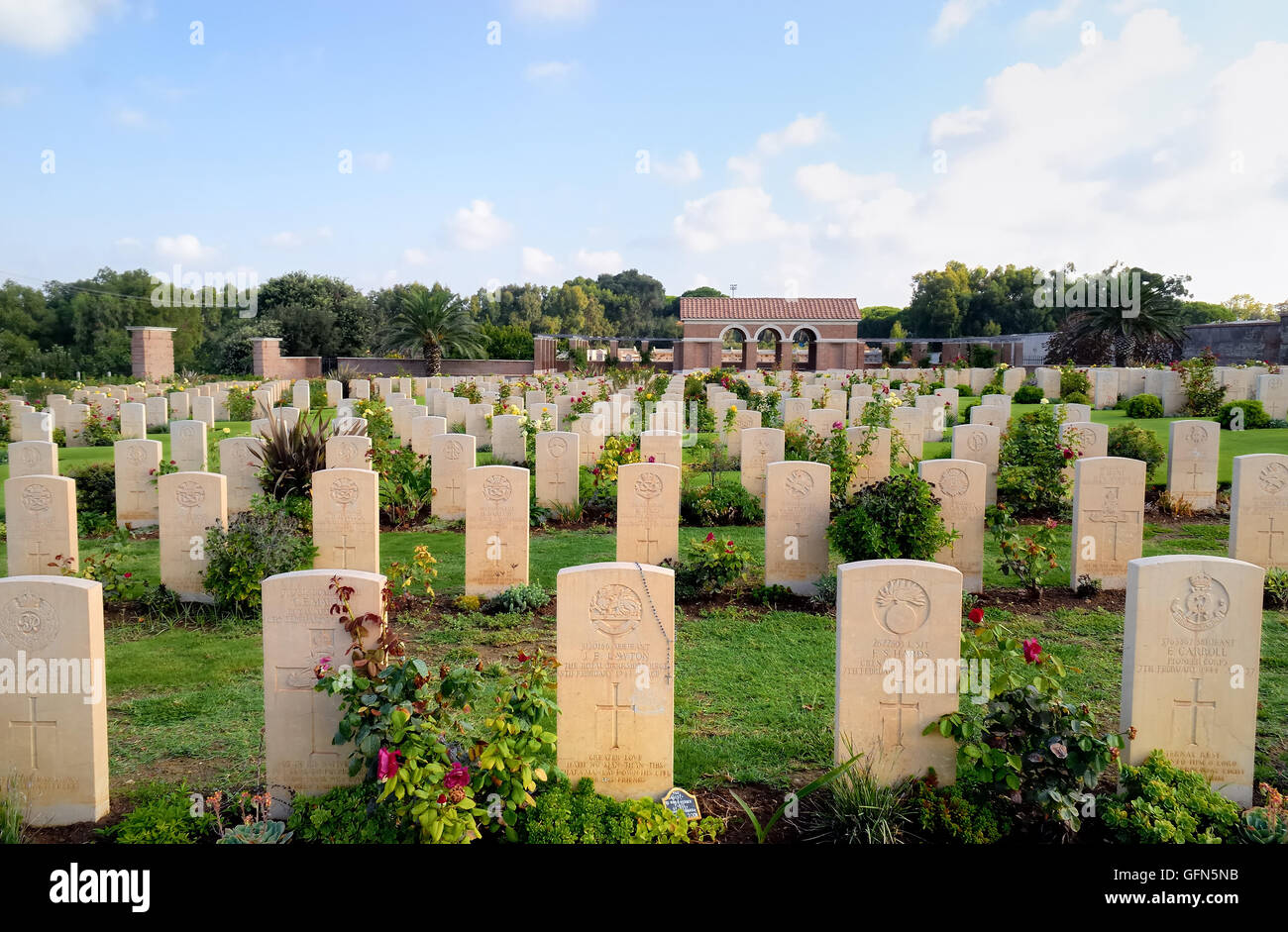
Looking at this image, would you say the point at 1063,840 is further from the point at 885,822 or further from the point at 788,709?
the point at 788,709

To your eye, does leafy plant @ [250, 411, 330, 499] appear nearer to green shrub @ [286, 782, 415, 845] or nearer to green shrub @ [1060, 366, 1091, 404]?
green shrub @ [286, 782, 415, 845]

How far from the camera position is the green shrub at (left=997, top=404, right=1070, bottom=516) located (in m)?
10.8

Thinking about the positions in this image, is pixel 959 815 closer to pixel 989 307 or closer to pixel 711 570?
pixel 711 570

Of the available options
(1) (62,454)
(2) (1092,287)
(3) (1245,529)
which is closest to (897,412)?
(3) (1245,529)

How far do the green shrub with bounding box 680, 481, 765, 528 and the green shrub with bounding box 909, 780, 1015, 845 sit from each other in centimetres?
677

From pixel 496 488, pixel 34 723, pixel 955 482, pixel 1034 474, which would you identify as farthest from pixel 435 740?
pixel 1034 474

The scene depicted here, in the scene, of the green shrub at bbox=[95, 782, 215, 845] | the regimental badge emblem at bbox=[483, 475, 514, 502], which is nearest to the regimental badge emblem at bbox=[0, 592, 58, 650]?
the green shrub at bbox=[95, 782, 215, 845]

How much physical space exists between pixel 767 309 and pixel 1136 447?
3425cm

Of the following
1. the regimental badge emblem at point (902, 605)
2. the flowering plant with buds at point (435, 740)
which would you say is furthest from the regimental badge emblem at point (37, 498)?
the regimental badge emblem at point (902, 605)

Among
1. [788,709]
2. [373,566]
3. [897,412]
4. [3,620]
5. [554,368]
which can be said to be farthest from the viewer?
[554,368]

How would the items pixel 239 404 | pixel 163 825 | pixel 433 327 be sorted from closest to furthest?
1. pixel 163 825
2. pixel 239 404
3. pixel 433 327

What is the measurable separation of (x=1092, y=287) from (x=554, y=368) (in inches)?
906

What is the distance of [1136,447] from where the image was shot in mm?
12531

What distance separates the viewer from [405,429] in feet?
52.7
